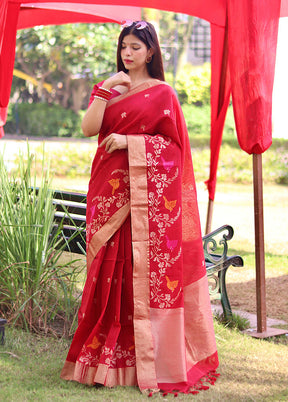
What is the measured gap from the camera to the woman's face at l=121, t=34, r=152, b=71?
3.37 meters

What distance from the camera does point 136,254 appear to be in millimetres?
3352

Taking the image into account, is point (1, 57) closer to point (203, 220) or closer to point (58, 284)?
point (58, 284)

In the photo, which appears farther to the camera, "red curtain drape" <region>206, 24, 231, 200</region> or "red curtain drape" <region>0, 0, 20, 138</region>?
"red curtain drape" <region>206, 24, 231, 200</region>

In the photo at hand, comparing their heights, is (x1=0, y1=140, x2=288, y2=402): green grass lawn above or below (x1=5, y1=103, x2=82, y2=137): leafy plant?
below

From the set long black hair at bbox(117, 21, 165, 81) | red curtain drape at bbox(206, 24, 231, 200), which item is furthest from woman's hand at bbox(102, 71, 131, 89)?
red curtain drape at bbox(206, 24, 231, 200)

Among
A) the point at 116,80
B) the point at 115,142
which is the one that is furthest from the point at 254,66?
the point at 115,142

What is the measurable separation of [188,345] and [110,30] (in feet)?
50.9

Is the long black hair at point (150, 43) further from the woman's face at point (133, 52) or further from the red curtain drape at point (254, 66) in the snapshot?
the red curtain drape at point (254, 66)

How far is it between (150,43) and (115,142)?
547 millimetres

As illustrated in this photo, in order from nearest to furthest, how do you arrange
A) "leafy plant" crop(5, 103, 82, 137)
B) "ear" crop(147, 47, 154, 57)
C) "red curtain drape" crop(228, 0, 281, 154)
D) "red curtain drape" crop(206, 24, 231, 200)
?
"ear" crop(147, 47, 154, 57) → "red curtain drape" crop(228, 0, 281, 154) → "red curtain drape" crop(206, 24, 231, 200) → "leafy plant" crop(5, 103, 82, 137)

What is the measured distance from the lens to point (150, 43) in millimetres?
3387

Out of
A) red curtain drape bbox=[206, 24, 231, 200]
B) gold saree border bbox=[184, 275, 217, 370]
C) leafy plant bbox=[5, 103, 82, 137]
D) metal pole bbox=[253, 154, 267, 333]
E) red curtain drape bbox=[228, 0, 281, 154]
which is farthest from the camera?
leafy plant bbox=[5, 103, 82, 137]

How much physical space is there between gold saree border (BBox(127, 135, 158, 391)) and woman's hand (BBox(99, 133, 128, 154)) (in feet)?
0.09

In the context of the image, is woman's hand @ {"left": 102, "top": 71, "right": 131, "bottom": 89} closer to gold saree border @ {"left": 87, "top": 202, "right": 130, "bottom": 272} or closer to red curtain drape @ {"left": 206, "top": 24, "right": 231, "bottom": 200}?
gold saree border @ {"left": 87, "top": 202, "right": 130, "bottom": 272}
